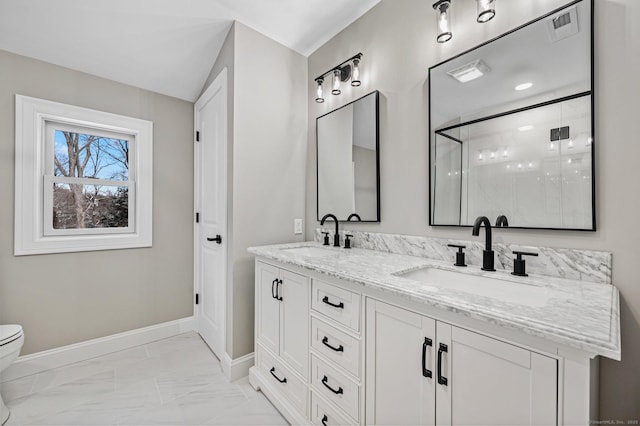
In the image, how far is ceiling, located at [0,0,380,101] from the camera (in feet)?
5.86

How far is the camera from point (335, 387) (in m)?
1.25

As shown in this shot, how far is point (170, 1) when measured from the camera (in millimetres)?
1817

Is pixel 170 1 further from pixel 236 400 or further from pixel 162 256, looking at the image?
pixel 236 400

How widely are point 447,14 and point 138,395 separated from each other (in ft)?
9.57

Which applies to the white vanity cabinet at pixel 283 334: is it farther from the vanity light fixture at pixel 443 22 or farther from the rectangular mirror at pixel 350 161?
the vanity light fixture at pixel 443 22

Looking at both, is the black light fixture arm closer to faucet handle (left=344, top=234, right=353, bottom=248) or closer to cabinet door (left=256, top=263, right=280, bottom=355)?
faucet handle (left=344, top=234, right=353, bottom=248)

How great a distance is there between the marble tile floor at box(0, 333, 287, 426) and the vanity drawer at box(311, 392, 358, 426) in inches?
12.8

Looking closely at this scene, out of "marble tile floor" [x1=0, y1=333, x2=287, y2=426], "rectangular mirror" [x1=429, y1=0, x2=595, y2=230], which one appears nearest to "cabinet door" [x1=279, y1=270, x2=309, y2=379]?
"marble tile floor" [x1=0, y1=333, x2=287, y2=426]

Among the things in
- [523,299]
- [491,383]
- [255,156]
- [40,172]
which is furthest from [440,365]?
[40,172]

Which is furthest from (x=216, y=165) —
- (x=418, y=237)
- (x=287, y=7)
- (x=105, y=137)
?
(x=418, y=237)

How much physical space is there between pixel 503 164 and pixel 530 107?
0.25 metres

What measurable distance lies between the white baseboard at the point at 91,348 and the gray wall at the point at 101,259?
48 mm

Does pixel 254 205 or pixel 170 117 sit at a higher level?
pixel 170 117

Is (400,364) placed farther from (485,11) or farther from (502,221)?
(485,11)
